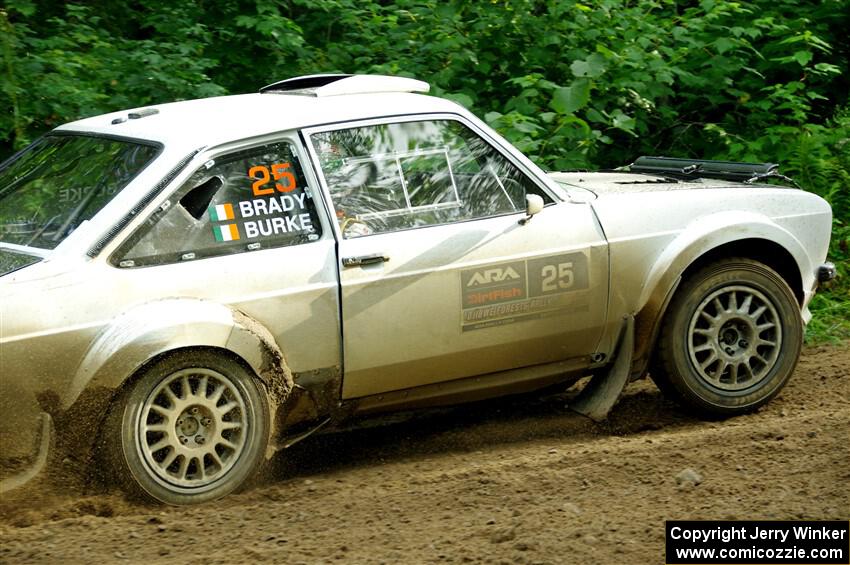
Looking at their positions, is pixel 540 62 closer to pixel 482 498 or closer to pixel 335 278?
pixel 335 278

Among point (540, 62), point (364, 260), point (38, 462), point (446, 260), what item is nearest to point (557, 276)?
point (446, 260)

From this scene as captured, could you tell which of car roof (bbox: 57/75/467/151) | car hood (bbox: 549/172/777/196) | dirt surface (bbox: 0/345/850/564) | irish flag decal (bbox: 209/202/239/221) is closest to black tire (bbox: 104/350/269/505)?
dirt surface (bbox: 0/345/850/564)

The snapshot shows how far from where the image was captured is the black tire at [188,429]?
4.51m

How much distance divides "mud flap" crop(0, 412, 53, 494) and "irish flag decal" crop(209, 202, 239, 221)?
1.03 meters

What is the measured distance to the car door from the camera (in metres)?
4.96

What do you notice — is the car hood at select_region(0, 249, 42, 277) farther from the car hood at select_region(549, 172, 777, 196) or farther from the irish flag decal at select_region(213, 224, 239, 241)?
the car hood at select_region(549, 172, 777, 196)

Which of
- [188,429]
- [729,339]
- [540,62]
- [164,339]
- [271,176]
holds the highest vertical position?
[540,62]

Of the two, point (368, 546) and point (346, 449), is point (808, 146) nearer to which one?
point (346, 449)

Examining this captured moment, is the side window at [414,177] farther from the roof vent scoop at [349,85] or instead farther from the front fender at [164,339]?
the front fender at [164,339]

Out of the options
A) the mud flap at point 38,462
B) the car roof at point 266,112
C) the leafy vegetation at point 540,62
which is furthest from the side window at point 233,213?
the leafy vegetation at point 540,62

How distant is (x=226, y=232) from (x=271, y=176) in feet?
1.08

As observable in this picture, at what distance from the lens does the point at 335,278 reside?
15.9ft

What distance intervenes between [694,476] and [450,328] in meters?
1.21

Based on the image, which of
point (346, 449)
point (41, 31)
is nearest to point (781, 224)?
point (346, 449)
